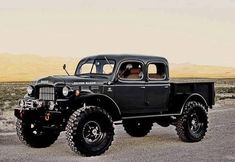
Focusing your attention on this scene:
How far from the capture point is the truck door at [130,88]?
40.8 feet

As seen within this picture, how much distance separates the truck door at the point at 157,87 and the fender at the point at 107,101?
1.14m

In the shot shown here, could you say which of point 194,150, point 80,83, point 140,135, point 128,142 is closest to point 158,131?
point 140,135

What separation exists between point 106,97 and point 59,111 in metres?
1.16

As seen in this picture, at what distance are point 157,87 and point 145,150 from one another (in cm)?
180

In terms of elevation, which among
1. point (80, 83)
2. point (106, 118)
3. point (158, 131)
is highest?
point (80, 83)

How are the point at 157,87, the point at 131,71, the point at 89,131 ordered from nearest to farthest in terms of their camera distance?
the point at 89,131 → the point at 131,71 → the point at 157,87

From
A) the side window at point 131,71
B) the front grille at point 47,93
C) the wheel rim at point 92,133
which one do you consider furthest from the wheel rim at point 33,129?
the side window at point 131,71

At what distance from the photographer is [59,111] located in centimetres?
1153

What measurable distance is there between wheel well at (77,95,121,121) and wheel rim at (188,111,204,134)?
8.89 ft

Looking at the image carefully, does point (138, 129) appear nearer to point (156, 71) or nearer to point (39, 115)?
point (156, 71)

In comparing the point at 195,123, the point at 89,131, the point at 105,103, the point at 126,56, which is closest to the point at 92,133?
the point at 89,131

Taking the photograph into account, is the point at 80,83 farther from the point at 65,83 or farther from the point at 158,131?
the point at 158,131

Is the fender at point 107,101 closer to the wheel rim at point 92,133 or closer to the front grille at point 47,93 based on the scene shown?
the wheel rim at point 92,133

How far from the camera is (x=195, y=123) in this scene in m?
14.3
